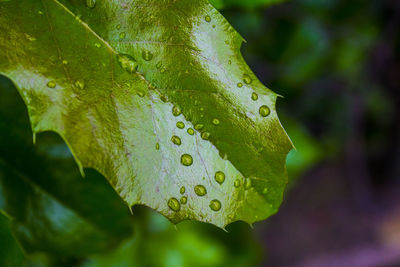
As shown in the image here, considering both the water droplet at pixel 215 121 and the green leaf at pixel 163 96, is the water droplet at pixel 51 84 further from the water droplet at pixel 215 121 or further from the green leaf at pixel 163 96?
the water droplet at pixel 215 121

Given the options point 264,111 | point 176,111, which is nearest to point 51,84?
point 176,111

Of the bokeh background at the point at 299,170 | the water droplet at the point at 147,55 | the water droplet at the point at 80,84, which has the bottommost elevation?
the bokeh background at the point at 299,170

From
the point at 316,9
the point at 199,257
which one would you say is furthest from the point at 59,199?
the point at 316,9

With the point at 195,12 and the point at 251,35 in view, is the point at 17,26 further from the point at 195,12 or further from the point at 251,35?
the point at 251,35

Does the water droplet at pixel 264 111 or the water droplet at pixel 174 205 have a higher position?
the water droplet at pixel 264 111

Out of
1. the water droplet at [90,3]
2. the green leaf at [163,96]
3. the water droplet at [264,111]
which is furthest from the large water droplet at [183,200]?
the water droplet at [90,3]

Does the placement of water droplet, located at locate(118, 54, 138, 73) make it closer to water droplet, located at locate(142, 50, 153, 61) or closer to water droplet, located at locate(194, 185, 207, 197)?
water droplet, located at locate(142, 50, 153, 61)
